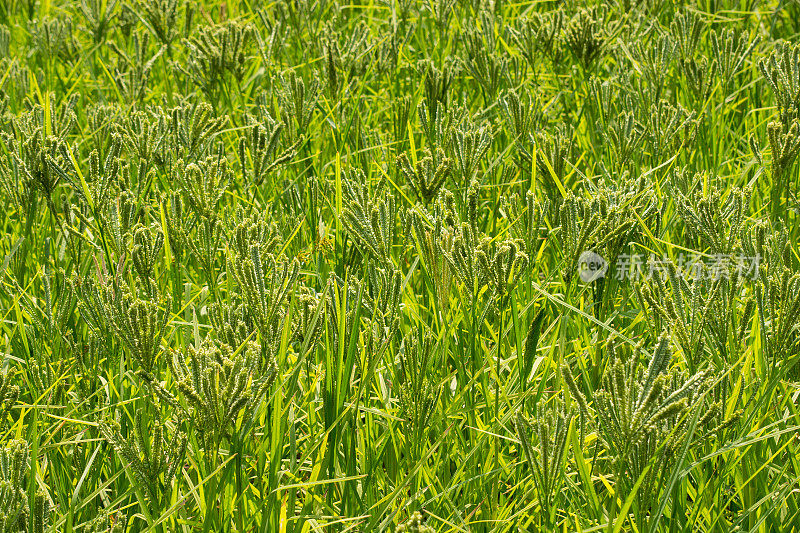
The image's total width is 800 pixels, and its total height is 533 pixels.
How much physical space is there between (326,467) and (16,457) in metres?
0.67

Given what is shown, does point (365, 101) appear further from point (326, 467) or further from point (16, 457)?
point (16, 457)

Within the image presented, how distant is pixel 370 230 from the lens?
2.28m

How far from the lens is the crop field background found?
1719 millimetres

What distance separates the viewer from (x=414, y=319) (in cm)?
233

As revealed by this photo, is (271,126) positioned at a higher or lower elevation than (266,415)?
higher

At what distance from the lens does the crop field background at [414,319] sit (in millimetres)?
1719

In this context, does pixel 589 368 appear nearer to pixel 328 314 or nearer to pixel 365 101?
pixel 328 314

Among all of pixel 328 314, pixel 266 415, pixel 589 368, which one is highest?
pixel 328 314

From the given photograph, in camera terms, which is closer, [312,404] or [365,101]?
[312,404]

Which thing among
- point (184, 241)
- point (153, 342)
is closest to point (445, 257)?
point (153, 342)

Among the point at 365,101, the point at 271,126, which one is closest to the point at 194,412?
the point at 271,126

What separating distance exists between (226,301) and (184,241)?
0.24m

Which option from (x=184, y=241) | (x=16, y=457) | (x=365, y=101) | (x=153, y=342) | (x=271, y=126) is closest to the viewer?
(x=16, y=457)

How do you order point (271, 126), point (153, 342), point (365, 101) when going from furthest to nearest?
1. point (365, 101)
2. point (271, 126)
3. point (153, 342)
